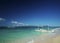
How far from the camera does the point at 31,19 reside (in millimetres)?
1793

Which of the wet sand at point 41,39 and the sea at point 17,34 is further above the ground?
the sea at point 17,34

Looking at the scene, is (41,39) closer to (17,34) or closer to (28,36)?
(28,36)

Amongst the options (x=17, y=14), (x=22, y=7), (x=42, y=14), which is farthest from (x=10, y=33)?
(x=42, y=14)

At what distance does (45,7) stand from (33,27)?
33 centimetres

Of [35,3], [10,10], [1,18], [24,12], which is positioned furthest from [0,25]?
[35,3]

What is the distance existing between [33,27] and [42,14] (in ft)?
0.74

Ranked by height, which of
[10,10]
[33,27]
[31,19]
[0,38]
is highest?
[10,10]

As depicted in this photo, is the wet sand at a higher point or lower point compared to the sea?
lower

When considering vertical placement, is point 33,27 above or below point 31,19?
below

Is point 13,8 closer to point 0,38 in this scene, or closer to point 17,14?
point 17,14

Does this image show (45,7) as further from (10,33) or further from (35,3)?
(10,33)

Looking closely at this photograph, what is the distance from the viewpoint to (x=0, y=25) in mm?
1757

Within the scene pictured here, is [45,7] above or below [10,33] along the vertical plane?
above

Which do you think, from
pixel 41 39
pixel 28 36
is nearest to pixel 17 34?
pixel 28 36
